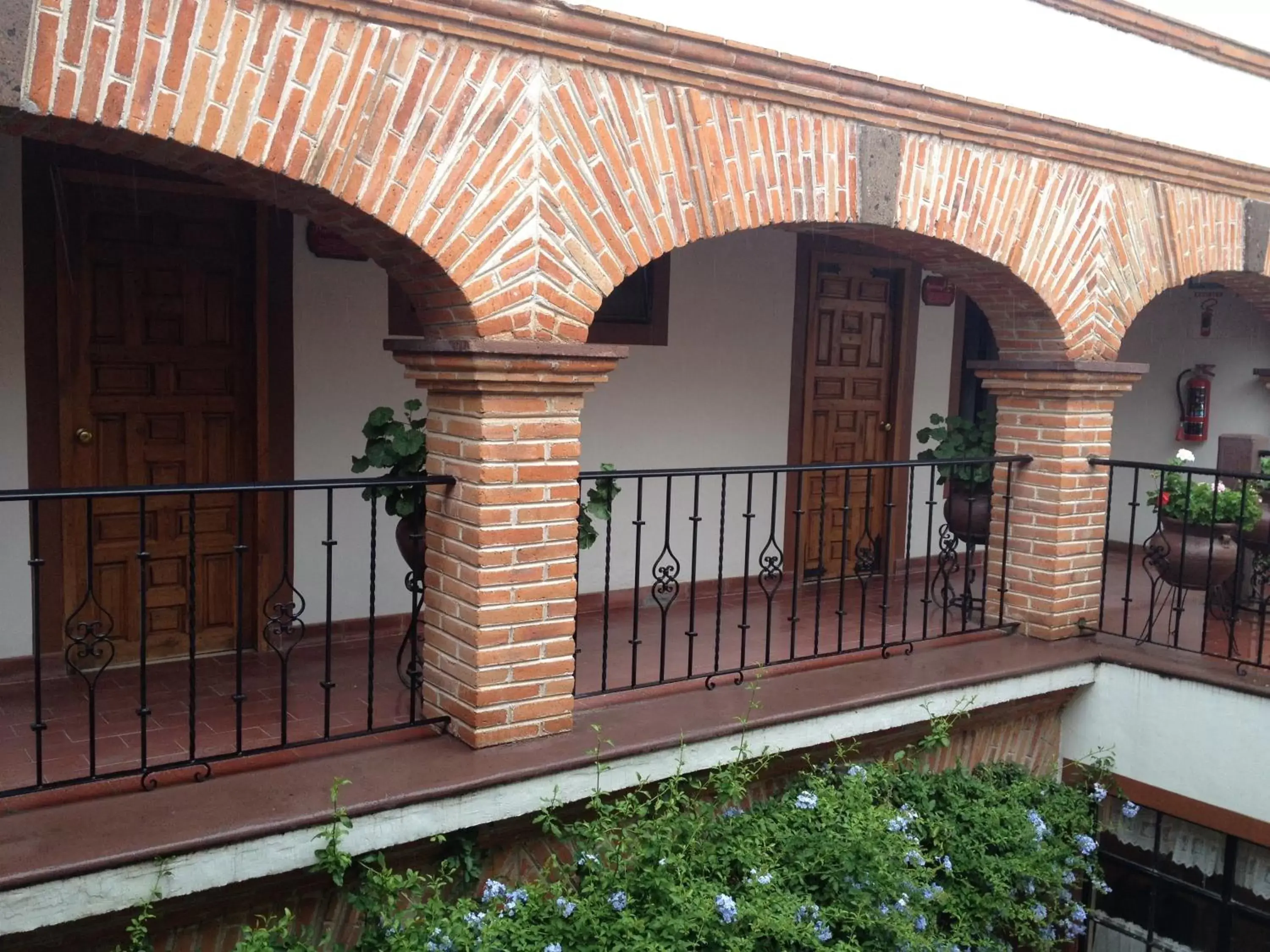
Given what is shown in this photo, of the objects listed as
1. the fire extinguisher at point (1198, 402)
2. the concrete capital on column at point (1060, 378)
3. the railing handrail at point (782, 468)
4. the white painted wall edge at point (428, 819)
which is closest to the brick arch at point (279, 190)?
the railing handrail at point (782, 468)

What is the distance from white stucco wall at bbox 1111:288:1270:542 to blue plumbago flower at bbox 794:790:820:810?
16.6 feet

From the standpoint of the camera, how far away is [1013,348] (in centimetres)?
595

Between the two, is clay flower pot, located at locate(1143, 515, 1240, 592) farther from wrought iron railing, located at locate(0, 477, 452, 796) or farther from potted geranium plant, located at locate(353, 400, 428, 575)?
wrought iron railing, located at locate(0, 477, 452, 796)

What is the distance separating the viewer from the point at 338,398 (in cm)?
553

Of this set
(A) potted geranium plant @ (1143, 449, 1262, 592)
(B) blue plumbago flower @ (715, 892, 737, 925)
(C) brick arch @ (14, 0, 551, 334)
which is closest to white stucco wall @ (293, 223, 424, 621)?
(C) brick arch @ (14, 0, 551, 334)

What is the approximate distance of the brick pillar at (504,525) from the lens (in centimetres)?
397

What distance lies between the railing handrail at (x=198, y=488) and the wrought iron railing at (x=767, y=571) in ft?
2.14

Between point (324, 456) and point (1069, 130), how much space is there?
4.05 meters

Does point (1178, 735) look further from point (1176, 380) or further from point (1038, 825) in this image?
point (1176, 380)

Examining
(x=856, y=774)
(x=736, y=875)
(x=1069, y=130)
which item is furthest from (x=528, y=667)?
(x=1069, y=130)

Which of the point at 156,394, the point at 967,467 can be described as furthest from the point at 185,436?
the point at 967,467

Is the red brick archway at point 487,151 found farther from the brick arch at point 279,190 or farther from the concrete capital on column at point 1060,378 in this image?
the concrete capital on column at point 1060,378

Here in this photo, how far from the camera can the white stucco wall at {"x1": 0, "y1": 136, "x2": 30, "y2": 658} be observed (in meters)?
4.58

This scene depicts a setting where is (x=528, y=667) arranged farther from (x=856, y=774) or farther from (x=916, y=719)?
(x=916, y=719)
